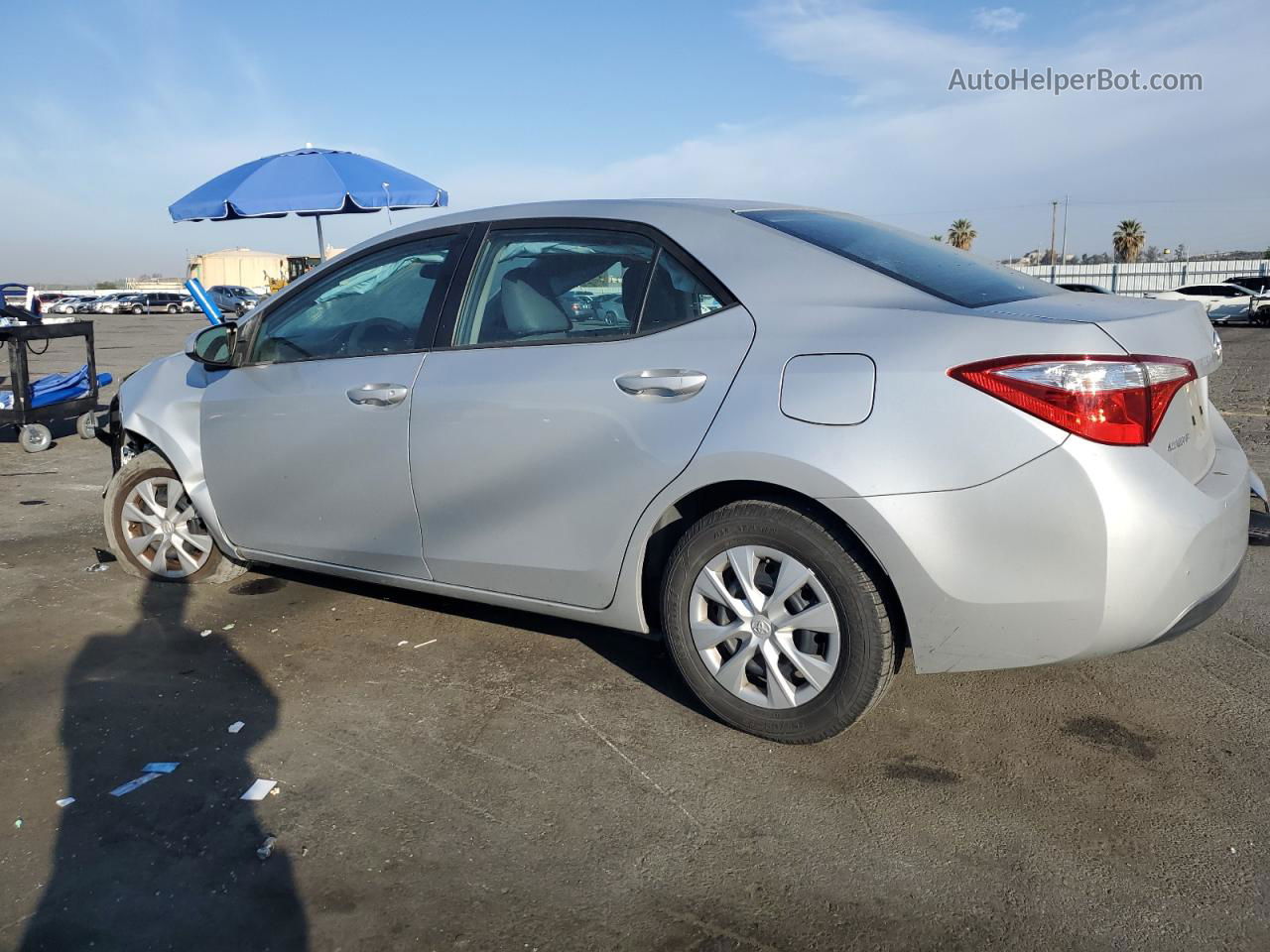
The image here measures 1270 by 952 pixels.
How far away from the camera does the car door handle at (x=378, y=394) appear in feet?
11.9

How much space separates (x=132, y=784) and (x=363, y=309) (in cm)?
193

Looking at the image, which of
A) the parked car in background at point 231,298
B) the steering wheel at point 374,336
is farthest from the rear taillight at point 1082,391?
the parked car in background at point 231,298

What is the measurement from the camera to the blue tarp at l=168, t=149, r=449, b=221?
1026cm

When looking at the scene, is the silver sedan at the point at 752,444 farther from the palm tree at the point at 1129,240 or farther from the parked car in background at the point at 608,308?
the palm tree at the point at 1129,240

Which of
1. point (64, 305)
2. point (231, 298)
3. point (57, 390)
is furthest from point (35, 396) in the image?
point (64, 305)

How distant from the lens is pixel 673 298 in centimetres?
321

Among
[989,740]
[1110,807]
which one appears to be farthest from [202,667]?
[1110,807]

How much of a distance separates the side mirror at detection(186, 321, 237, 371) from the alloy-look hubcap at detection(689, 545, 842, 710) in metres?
2.40

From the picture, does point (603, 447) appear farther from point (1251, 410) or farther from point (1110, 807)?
point (1251, 410)

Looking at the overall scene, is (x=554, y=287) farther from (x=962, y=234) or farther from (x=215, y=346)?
(x=962, y=234)

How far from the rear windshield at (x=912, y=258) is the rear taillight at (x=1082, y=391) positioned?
0.35 m

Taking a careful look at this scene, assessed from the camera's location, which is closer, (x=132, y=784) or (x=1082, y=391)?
(x=1082, y=391)

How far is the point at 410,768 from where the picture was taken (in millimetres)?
3049

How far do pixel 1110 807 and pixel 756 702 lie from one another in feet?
3.32
